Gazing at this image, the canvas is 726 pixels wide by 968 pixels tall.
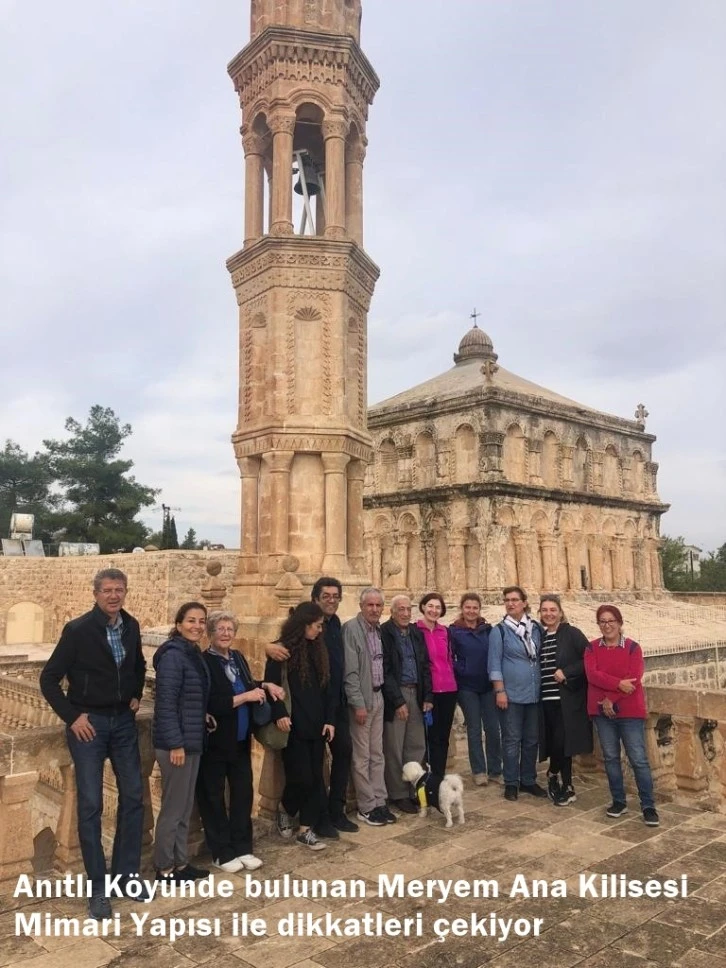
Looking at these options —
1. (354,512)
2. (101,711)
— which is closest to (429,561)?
(354,512)

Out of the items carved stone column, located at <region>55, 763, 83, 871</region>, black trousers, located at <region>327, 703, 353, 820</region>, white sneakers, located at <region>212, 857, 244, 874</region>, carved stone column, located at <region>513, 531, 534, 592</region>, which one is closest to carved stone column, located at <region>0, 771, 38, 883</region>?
carved stone column, located at <region>55, 763, 83, 871</region>

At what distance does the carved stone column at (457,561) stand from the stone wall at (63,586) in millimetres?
8149

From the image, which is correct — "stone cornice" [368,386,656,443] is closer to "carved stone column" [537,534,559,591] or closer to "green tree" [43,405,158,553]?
"carved stone column" [537,534,559,591]

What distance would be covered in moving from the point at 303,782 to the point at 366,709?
0.79 meters

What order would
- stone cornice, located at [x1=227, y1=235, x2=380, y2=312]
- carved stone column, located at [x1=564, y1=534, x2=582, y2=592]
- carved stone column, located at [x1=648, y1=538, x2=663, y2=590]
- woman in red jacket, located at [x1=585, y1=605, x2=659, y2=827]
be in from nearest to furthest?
woman in red jacket, located at [x1=585, y1=605, x2=659, y2=827] < stone cornice, located at [x1=227, y1=235, x2=380, y2=312] < carved stone column, located at [x1=564, y1=534, x2=582, y2=592] < carved stone column, located at [x1=648, y1=538, x2=663, y2=590]

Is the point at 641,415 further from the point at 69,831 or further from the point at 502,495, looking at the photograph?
the point at 69,831

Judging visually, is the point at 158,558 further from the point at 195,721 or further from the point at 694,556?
the point at 694,556

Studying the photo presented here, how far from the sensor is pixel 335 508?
1035 centimetres

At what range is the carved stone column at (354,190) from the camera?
1152 centimetres

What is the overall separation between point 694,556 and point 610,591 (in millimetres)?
42056

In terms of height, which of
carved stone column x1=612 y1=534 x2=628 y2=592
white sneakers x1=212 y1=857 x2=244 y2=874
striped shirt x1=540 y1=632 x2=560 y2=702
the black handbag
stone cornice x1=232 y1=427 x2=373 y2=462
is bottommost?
white sneakers x1=212 y1=857 x2=244 y2=874

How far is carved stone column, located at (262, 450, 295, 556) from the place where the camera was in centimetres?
1028

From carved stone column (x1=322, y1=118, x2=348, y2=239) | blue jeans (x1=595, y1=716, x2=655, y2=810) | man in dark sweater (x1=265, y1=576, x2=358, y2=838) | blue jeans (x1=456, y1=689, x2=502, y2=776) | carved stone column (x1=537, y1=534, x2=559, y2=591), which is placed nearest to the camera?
man in dark sweater (x1=265, y1=576, x2=358, y2=838)

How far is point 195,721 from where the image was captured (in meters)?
4.42
